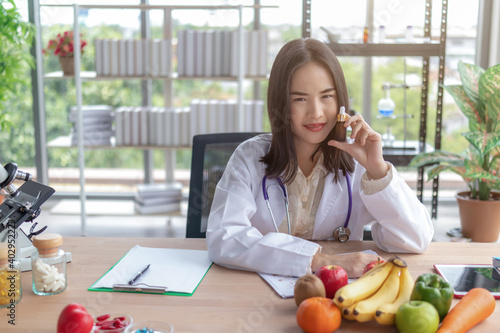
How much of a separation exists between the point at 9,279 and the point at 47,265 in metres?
0.09

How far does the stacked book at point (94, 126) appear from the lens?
12.5ft

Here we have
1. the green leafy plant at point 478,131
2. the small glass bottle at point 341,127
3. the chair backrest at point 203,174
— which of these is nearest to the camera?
the small glass bottle at point 341,127

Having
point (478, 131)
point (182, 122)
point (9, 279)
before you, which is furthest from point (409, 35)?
point (9, 279)

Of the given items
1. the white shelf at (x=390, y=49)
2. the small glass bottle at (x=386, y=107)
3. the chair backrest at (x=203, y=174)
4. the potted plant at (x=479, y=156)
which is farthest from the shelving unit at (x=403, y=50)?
the chair backrest at (x=203, y=174)

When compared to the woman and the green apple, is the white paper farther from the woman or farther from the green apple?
the green apple

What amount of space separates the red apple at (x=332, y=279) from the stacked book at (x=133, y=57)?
272 centimetres

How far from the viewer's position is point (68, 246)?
1650 mm

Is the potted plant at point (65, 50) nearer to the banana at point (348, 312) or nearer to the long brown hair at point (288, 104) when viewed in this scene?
the long brown hair at point (288, 104)

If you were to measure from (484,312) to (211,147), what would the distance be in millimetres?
1101

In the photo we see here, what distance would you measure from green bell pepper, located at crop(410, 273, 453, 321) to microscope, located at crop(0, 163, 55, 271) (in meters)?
0.89

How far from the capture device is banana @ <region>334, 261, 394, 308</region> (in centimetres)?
116

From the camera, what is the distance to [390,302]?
1190mm

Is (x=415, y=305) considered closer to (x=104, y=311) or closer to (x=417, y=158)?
(x=104, y=311)

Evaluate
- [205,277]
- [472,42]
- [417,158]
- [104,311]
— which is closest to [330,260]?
[205,277]
